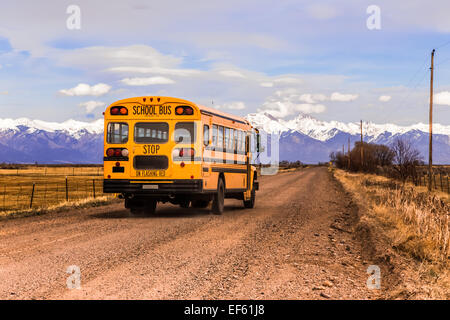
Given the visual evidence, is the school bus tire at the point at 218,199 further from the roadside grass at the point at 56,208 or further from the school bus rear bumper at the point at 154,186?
the roadside grass at the point at 56,208

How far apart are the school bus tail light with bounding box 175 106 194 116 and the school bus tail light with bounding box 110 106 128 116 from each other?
149cm

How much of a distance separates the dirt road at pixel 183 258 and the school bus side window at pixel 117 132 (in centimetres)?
222

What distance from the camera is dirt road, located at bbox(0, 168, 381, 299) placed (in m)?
6.12

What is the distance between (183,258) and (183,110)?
651 cm

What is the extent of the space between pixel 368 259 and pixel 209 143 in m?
6.98

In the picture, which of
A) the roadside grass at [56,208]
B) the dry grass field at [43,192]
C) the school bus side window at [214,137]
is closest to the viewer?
the school bus side window at [214,137]

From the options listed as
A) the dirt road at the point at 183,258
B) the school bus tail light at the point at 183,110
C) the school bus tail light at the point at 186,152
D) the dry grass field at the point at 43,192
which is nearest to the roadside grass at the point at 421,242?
the dirt road at the point at 183,258

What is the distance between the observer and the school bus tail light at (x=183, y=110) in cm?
1401

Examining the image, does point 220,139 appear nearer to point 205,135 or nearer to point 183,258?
point 205,135

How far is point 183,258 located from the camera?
8.26m

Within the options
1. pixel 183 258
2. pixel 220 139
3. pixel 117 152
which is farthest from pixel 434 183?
pixel 183 258

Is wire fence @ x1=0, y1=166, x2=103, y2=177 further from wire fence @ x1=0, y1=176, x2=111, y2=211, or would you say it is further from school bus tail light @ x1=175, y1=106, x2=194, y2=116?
school bus tail light @ x1=175, y1=106, x2=194, y2=116

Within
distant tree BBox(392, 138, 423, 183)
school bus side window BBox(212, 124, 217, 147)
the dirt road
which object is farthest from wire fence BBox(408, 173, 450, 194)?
school bus side window BBox(212, 124, 217, 147)
